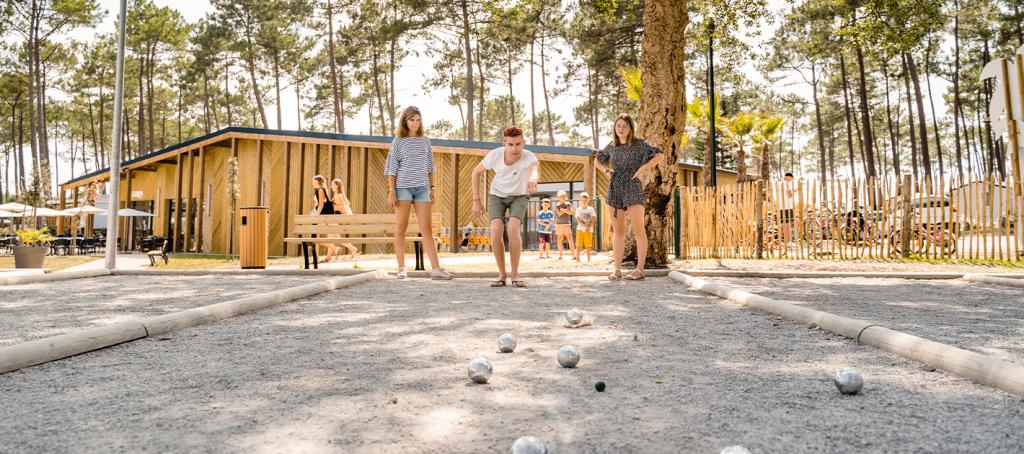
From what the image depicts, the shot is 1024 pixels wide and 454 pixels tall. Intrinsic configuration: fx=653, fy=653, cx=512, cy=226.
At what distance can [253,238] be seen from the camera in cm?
1085

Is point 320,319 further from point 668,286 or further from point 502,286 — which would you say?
point 668,286

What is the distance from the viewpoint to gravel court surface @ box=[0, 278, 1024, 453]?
6.28ft

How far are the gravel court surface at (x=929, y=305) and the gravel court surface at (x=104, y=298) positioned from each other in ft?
17.1

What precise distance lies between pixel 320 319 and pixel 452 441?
3.01m

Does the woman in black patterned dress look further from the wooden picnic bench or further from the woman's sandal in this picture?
the wooden picnic bench

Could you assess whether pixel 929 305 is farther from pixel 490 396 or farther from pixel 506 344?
pixel 490 396

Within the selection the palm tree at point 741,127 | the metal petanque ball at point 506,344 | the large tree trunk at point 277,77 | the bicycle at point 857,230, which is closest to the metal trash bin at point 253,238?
the metal petanque ball at point 506,344

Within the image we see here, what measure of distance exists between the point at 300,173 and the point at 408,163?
Answer: 53.3 ft

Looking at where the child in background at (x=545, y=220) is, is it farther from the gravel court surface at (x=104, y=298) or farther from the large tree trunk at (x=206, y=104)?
the large tree trunk at (x=206, y=104)


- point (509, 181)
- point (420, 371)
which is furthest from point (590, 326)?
point (509, 181)

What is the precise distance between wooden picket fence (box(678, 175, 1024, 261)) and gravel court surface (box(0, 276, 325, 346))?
29.3 feet

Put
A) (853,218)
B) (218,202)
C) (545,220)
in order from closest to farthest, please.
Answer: (853,218) → (545,220) → (218,202)

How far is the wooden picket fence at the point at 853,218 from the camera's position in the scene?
11945 millimetres

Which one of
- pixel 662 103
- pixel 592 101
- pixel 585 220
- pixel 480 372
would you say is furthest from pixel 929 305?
pixel 592 101
